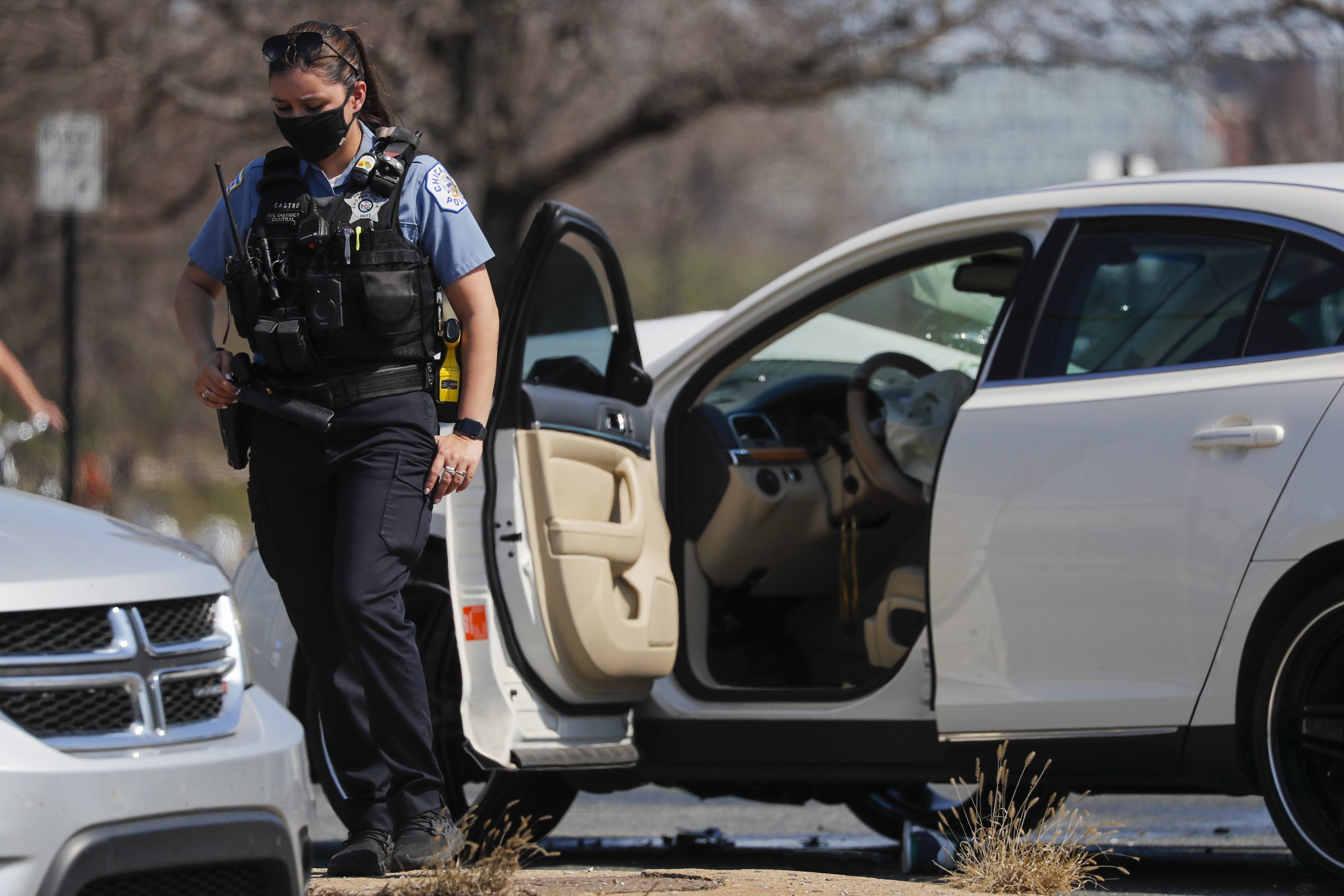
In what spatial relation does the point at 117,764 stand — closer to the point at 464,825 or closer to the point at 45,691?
the point at 45,691

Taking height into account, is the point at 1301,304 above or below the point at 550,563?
above

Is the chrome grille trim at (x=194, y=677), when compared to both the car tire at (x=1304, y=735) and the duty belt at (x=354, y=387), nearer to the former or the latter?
the duty belt at (x=354, y=387)

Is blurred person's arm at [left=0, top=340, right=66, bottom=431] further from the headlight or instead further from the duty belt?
the headlight

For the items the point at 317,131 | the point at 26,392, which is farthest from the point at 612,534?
the point at 26,392

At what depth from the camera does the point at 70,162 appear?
9.86 m

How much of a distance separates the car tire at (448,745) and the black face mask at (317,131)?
4.56 ft

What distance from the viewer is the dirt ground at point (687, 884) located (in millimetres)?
3920

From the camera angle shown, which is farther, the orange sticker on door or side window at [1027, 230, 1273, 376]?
the orange sticker on door

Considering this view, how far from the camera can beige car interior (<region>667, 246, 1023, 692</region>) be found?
219 inches

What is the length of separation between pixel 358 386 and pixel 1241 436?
202 centimetres

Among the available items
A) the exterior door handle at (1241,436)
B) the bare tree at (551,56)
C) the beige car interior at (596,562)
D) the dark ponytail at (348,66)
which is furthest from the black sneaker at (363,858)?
the bare tree at (551,56)

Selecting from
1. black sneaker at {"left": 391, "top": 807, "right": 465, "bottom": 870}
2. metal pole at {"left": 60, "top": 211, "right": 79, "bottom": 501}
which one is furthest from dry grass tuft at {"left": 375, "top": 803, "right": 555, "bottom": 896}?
metal pole at {"left": 60, "top": 211, "right": 79, "bottom": 501}

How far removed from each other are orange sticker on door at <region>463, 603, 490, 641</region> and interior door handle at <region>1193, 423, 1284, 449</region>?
1.83m

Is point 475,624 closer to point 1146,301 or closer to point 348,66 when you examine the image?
point 348,66
